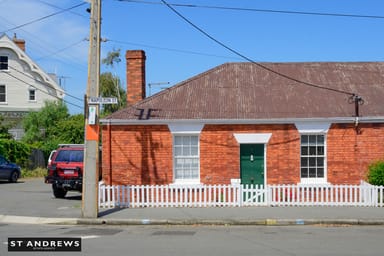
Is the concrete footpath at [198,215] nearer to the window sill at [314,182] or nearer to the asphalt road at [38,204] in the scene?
the asphalt road at [38,204]

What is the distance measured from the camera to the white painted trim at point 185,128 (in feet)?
59.8

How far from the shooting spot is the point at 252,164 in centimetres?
1844

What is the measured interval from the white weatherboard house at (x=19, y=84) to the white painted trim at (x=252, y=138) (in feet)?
99.5

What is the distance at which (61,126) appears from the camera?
1649 inches

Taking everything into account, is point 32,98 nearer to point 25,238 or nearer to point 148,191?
point 148,191

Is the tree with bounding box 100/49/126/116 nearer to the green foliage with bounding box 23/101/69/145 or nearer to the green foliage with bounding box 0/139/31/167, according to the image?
the green foliage with bounding box 23/101/69/145

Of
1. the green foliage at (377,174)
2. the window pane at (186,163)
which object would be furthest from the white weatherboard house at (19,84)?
the green foliage at (377,174)

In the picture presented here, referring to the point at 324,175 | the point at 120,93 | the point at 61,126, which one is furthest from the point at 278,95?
the point at 120,93

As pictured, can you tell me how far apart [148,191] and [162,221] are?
2.78 meters

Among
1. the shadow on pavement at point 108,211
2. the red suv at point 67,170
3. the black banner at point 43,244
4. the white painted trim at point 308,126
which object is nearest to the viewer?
the black banner at point 43,244

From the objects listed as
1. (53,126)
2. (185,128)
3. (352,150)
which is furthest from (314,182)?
(53,126)

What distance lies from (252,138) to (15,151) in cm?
2034

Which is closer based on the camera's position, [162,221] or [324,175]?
[162,221]

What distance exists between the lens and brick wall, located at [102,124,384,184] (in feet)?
59.7
